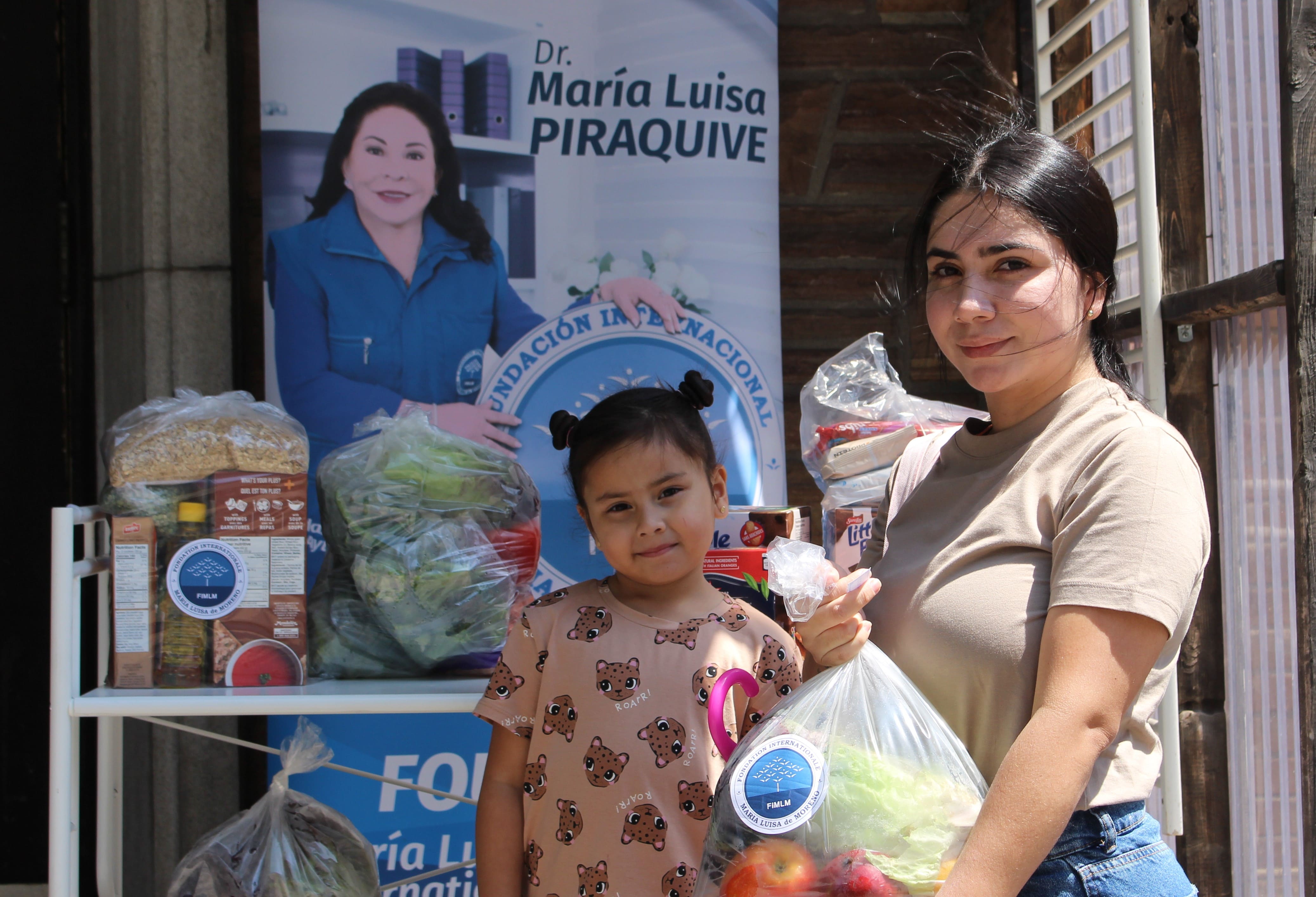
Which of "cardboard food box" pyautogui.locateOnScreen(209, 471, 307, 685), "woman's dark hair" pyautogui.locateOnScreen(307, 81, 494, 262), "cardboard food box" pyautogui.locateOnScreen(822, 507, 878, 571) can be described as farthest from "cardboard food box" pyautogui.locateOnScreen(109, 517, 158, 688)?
"cardboard food box" pyautogui.locateOnScreen(822, 507, 878, 571)

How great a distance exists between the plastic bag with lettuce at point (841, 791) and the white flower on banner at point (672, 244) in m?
1.86

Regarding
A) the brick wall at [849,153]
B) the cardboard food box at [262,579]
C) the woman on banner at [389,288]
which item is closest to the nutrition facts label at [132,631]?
the cardboard food box at [262,579]

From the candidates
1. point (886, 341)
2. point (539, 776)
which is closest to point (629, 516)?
point (539, 776)

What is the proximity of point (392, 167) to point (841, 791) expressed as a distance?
236cm

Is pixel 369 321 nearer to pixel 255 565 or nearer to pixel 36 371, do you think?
pixel 36 371

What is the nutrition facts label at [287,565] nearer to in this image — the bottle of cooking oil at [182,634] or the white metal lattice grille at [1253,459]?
the bottle of cooking oil at [182,634]

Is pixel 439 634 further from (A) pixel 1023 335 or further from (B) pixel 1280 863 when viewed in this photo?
(B) pixel 1280 863

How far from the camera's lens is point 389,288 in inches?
114

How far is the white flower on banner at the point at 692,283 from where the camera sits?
9.79 ft

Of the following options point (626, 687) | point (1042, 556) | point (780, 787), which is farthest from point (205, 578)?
point (1042, 556)

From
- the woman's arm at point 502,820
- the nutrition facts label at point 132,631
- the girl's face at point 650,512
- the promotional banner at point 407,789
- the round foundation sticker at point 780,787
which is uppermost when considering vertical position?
the girl's face at point 650,512

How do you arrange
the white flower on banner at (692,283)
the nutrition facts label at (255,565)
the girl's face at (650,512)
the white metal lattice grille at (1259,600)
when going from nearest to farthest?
the girl's face at (650,512), the nutrition facts label at (255,565), the white metal lattice grille at (1259,600), the white flower on banner at (692,283)

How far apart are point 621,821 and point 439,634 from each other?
612mm

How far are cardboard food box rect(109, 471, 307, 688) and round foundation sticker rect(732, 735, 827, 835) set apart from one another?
45.3 inches
